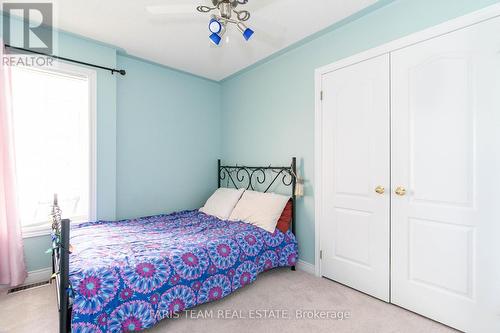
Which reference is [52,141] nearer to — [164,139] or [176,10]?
[164,139]

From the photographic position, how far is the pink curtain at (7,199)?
2.23m

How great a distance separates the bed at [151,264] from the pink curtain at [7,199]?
0.50 m

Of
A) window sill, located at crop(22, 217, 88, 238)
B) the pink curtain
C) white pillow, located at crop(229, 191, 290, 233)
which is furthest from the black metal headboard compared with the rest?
the pink curtain

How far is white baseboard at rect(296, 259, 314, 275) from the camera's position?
275cm

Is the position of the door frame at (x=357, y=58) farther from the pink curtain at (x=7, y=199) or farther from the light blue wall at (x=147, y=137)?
the pink curtain at (x=7, y=199)

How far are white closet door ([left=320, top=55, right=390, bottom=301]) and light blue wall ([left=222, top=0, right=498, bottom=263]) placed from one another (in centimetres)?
20

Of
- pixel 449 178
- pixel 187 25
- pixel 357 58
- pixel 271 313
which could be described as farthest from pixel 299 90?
pixel 271 313

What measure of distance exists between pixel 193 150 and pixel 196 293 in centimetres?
232

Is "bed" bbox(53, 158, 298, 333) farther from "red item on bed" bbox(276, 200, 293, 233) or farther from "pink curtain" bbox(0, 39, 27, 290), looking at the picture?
"pink curtain" bbox(0, 39, 27, 290)

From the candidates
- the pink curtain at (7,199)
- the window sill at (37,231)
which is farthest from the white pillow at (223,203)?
the pink curtain at (7,199)

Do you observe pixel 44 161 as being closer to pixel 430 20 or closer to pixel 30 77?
pixel 30 77

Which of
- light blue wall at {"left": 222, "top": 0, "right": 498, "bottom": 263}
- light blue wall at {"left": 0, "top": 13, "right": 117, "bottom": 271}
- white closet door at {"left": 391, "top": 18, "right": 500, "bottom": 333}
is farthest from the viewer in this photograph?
light blue wall at {"left": 0, "top": 13, "right": 117, "bottom": 271}

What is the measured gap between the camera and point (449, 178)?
1811mm

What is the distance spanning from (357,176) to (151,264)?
6.41ft
